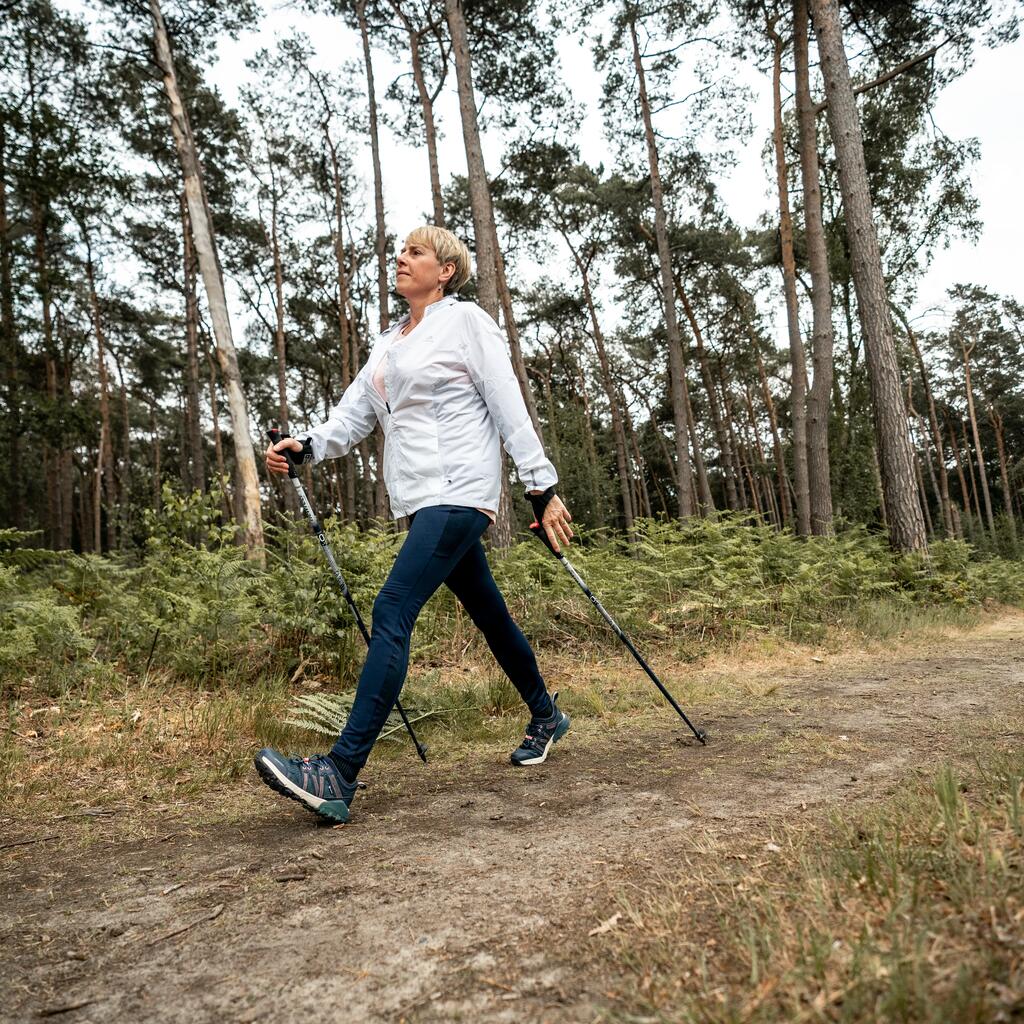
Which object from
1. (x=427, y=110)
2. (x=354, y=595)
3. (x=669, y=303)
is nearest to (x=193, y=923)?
(x=354, y=595)

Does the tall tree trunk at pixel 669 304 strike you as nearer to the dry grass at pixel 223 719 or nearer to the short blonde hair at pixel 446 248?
the dry grass at pixel 223 719

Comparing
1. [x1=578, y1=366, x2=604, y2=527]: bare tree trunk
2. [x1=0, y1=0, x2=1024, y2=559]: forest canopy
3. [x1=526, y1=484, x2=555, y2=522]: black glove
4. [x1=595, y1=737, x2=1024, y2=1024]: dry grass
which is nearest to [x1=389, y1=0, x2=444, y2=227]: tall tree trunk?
[x1=0, y1=0, x2=1024, y2=559]: forest canopy

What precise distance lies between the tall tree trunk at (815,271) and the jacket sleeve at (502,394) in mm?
11747

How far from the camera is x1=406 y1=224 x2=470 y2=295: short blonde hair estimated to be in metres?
3.24

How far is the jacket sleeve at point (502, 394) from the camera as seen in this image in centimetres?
309

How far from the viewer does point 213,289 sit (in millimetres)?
11484

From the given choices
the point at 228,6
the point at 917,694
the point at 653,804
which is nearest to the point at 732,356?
the point at 228,6

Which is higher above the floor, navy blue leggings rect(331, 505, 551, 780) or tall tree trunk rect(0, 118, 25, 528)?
tall tree trunk rect(0, 118, 25, 528)

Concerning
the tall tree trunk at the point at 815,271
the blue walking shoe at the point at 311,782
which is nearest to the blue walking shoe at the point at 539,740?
the blue walking shoe at the point at 311,782

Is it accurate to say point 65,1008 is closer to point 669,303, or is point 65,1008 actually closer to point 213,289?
point 213,289

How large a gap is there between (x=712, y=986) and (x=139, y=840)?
2147mm

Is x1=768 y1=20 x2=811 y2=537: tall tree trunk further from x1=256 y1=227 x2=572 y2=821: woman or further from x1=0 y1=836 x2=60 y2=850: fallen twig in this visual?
x1=0 y1=836 x2=60 y2=850: fallen twig

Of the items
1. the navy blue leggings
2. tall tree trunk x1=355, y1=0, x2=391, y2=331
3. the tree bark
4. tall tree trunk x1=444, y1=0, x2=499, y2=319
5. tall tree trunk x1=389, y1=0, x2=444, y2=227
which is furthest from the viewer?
tall tree trunk x1=355, y1=0, x2=391, y2=331

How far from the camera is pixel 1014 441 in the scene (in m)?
46.8
